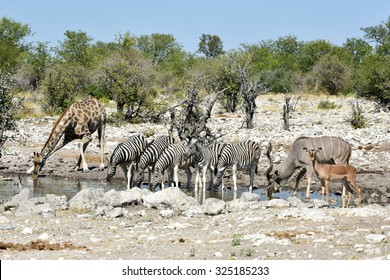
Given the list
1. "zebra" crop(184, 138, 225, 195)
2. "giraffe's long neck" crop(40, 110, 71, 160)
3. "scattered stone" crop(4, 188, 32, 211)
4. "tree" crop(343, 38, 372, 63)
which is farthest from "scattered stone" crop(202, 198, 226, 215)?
"tree" crop(343, 38, 372, 63)

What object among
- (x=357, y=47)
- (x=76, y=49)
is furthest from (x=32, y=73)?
(x=357, y=47)

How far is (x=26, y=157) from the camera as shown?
23.9 m

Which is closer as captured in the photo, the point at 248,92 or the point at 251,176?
the point at 251,176

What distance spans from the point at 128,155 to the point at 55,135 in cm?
310

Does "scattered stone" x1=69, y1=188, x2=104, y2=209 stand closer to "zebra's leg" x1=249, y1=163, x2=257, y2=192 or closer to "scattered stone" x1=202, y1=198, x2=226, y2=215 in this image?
"scattered stone" x1=202, y1=198, x2=226, y2=215

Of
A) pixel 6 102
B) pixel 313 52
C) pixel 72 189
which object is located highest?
pixel 313 52

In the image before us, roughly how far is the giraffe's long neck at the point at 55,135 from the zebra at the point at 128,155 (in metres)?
2.39

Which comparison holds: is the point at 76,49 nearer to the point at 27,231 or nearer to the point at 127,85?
the point at 127,85

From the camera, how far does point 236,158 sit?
704 inches

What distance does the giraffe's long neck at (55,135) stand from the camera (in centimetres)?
1972

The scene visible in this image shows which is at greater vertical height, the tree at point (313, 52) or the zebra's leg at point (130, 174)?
the tree at point (313, 52)

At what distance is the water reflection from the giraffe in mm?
486

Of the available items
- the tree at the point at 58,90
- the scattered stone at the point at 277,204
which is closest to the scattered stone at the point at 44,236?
the scattered stone at the point at 277,204

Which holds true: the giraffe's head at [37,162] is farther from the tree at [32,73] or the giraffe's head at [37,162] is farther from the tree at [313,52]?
the tree at [313,52]
